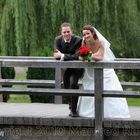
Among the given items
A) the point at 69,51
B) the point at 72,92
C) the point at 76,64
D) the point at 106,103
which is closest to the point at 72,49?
the point at 69,51

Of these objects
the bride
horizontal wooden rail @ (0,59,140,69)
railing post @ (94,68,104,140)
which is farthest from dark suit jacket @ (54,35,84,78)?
railing post @ (94,68,104,140)

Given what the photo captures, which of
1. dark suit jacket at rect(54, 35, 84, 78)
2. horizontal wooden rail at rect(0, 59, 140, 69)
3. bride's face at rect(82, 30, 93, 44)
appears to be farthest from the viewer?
dark suit jacket at rect(54, 35, 84, 78)

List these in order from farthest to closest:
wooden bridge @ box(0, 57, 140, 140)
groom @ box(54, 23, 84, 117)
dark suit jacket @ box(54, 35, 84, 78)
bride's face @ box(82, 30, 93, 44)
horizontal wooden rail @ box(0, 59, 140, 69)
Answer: dark suit jacket @ box(54, 35, 84, 78) → groom @ box(54, 23, 84, 117) → bride's face @ box(82, 30, 93, 44) → wooden bridge @ box(0, 57, 140, 140) → horizontal wooden rail @ box(0, 59, 140, 69)

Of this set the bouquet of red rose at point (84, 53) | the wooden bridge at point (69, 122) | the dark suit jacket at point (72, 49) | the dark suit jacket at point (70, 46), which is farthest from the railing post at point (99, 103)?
the dark suit jacket at point (70, 46)

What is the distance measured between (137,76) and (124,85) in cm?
1077

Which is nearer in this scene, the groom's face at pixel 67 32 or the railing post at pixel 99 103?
the railing post at pixel 99 103

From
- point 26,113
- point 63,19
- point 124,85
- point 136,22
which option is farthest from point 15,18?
point 26,113

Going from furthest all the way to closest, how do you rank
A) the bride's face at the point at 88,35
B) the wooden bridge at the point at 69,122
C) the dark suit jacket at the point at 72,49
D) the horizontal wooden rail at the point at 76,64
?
the dark suit jacket at the point at 72,49
the bride's face at the point at 88,35
the wooden bridge at the point at 69,122
the horizontal wooden rail at the point at 76,64

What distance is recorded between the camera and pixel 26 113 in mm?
9477

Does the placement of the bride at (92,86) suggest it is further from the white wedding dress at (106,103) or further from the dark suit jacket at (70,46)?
the dark suit jacket at (70,46)

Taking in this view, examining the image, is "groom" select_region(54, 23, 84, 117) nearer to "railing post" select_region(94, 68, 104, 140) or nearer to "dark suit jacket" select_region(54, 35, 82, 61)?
"dark suit jacket" select_region(54, 35, 82, 61)

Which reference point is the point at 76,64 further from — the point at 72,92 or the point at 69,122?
the point at 69,122

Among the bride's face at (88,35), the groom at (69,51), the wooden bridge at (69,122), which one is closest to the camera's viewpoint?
the wooden bridge at (69,122)

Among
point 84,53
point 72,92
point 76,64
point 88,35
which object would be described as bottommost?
point 72,92
